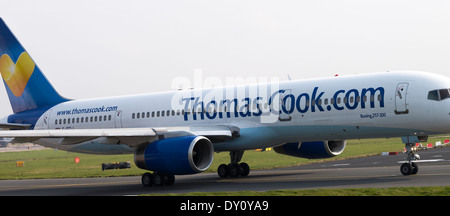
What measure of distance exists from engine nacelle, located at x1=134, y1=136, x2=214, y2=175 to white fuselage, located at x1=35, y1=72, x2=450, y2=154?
2267mm

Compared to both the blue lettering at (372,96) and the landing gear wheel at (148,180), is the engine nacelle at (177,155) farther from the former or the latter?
the blue lettering at (372,96)

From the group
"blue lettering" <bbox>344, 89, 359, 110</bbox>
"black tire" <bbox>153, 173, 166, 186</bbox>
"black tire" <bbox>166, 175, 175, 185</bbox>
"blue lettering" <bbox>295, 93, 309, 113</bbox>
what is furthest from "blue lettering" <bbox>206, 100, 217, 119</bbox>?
"blue lettering" <bbox>344, 89, 359, 110</bbox>

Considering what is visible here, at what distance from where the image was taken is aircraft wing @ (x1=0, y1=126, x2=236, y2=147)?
22062 mm

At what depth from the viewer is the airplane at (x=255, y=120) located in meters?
20.9

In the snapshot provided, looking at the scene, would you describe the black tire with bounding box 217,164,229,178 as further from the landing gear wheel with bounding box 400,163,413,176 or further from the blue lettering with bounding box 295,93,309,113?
the landing gear wheel with bounding box 400,163,413,176

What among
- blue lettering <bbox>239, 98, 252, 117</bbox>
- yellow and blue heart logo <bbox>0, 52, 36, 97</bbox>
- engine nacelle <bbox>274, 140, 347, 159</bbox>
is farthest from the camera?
yellow and blue heart logo <bbox>0, 52, 36, 97</bbox>

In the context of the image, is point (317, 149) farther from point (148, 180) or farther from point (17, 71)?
point (17, 71)

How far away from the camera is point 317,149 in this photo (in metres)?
27.3


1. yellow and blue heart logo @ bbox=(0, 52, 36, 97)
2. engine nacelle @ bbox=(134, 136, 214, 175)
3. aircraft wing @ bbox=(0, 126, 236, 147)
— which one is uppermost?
yellow and blue heart logo @ bbox=(0, 52, 36, 97)

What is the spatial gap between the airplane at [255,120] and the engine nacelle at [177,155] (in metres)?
0.04

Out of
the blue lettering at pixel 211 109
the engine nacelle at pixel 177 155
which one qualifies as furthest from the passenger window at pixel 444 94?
the blue lettering at pixel 211 109
